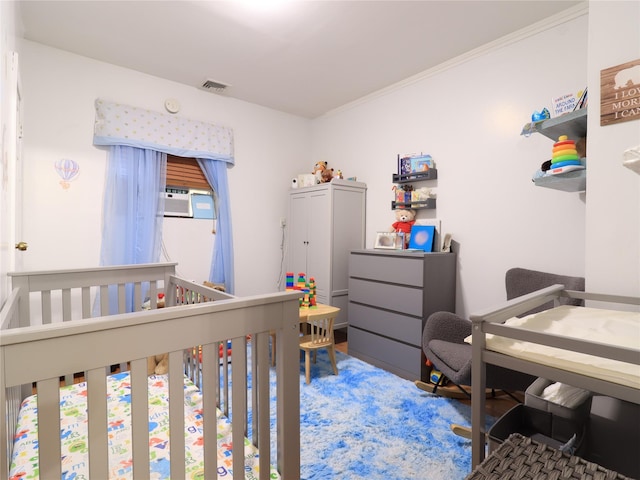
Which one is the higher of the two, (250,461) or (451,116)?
(451,116)

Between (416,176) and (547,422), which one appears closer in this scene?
(547,422)

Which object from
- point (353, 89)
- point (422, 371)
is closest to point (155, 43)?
point (353, 89)

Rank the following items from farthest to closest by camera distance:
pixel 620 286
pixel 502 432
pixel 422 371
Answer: pixel 422 371, pixel 620 286, pixel 502 432

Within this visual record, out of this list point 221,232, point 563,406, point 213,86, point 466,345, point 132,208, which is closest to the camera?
point 563,406

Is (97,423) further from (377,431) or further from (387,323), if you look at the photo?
(387,323)

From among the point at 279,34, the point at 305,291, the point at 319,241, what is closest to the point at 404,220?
the point at 319,241

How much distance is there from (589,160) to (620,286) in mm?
572

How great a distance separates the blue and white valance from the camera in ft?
9.29

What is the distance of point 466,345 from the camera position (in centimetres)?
218

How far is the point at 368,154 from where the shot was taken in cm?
354

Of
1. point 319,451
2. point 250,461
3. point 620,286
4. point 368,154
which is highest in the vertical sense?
point 368,154

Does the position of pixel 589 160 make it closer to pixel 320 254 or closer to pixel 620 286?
pixel 620 286

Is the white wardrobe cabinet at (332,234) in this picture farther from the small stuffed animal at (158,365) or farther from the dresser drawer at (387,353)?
the small stuffed animal at (158,365)

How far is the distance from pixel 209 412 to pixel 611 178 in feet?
5.98
